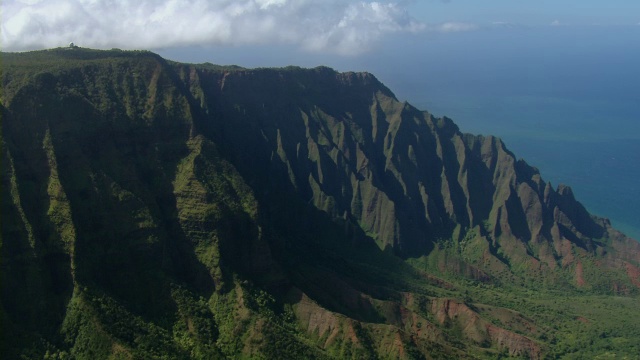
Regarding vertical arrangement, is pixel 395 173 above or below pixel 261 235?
above

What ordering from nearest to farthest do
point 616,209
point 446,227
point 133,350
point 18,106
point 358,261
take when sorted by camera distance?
point 133,350
point 18,106
point 358,261
point 446,227
point 616,209

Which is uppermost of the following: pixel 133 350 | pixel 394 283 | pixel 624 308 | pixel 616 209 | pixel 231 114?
pixel 616 209

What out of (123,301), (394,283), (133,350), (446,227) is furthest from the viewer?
(446,227)

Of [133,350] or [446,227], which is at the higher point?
[446,227]

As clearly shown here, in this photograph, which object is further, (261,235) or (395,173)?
(395,173)

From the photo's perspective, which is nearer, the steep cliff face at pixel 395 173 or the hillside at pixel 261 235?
the hillside at pixel 261 235

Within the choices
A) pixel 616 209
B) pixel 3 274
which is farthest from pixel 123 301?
pixel 616 209

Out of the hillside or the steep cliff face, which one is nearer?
the hillside

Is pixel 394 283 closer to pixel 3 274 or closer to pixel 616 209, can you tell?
pixel 3 274
